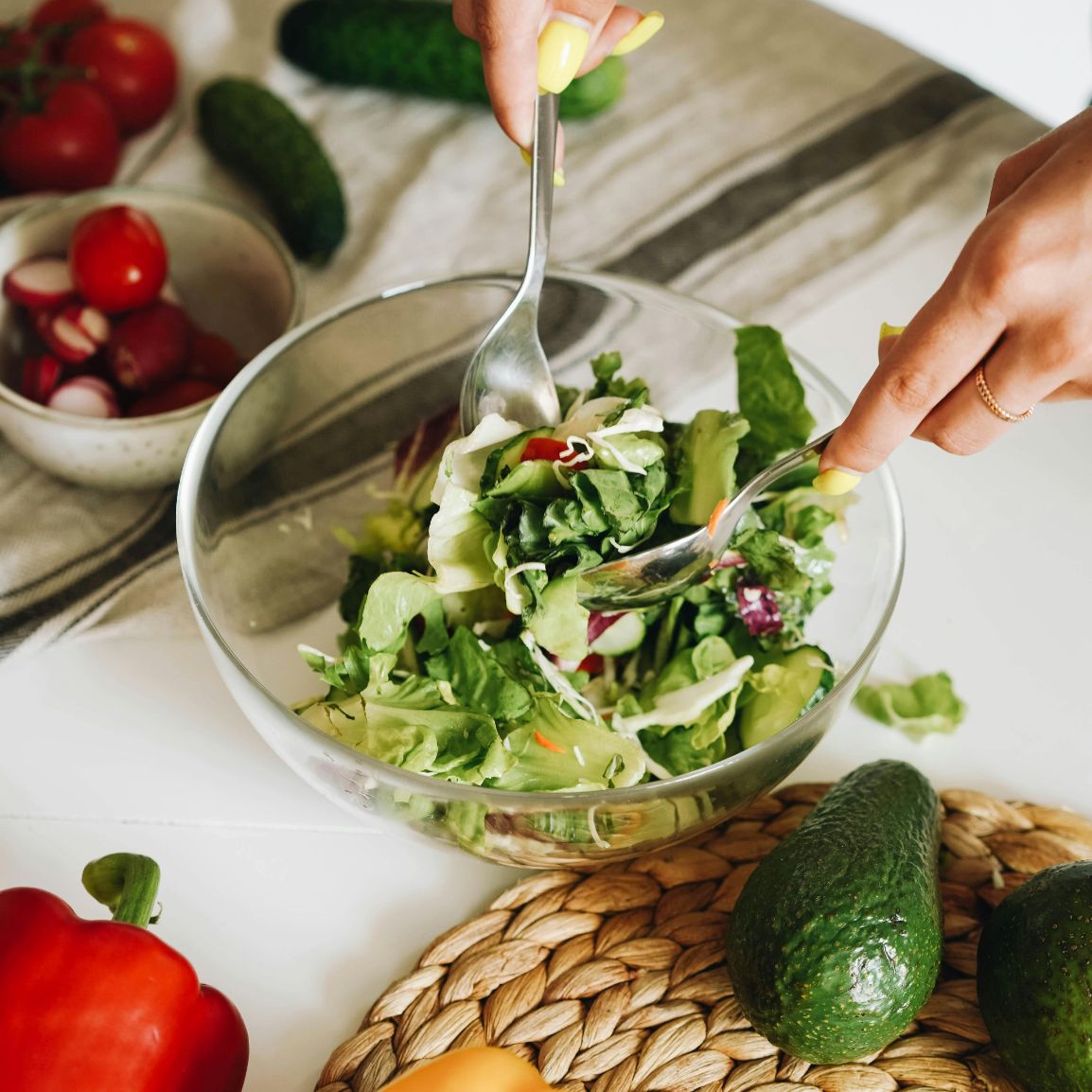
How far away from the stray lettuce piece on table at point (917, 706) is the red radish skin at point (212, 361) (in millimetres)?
818

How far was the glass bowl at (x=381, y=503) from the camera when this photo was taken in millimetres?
883

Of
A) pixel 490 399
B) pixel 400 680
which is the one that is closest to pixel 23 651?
pixel 400 680

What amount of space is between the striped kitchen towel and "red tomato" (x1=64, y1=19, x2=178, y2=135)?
0.06 metres

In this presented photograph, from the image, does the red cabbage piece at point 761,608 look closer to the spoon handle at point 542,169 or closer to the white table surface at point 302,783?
the white table surface at point 302,783

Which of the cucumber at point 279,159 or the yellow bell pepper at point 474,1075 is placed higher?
the cucumber at point 279,159

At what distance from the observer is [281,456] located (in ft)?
4.25

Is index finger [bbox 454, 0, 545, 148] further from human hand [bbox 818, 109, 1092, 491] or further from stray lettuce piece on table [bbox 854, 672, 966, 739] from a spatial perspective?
stray lettuce piece on table [bbox 854, 672, 966, 739]

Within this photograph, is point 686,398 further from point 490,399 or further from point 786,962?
point 786,962

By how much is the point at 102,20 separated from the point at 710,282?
1002 mm

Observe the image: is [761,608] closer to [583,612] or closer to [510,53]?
[583,612]

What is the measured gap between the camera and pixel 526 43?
0.91 metres

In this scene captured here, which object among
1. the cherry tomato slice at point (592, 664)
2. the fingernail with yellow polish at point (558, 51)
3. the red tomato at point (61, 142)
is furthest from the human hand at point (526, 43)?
the red tomato at point (61, 142)

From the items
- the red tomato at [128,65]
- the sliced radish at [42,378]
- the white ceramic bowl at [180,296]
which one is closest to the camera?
the white ceramic bowl at [180,296]

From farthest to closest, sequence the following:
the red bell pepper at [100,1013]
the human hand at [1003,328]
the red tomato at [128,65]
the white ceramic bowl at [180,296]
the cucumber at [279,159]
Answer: the red tomato at [128,65] → the cucumber at [279,159] → the white ceramic bowl at [180,296] → the red bell pepper at [100,1013] → the human hand at [1003,328]
